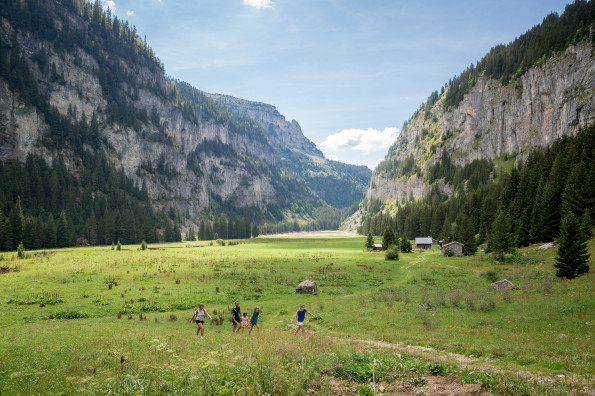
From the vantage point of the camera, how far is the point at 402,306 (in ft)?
94.9

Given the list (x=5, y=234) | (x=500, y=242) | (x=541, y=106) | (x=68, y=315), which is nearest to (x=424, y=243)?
(x=500, y=242)

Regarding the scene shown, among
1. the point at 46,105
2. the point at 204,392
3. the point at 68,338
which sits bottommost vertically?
the point at 68,338

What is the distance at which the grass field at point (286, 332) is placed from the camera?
33.8ft

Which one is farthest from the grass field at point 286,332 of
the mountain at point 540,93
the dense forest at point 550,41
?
the dense forest at point 550,41

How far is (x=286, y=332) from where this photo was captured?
22250 millimetres

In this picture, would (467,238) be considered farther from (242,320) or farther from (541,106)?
(541,106)

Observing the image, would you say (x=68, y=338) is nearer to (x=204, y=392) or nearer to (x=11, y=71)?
(x=204, y=392)

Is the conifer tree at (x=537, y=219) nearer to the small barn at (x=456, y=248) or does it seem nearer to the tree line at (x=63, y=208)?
the small barn at (x=456, y=248)

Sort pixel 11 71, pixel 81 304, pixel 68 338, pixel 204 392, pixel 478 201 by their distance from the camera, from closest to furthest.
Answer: pixel 204 392 < pixel 68 338 < pixel 81 304 < pixel 478 201 < pixel 11 71

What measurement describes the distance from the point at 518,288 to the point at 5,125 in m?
223

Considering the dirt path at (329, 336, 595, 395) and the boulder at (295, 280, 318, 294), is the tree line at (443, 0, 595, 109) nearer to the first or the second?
the boulder at (295, 280, 318, 294)

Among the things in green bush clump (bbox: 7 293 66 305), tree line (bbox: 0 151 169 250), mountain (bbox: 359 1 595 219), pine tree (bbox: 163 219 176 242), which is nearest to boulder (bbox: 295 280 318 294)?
green bush clump (bbox: 7 293 66 305)

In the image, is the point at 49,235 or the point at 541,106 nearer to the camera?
the point at 49,235

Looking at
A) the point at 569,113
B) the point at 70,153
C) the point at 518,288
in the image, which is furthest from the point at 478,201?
the point at 70,153
